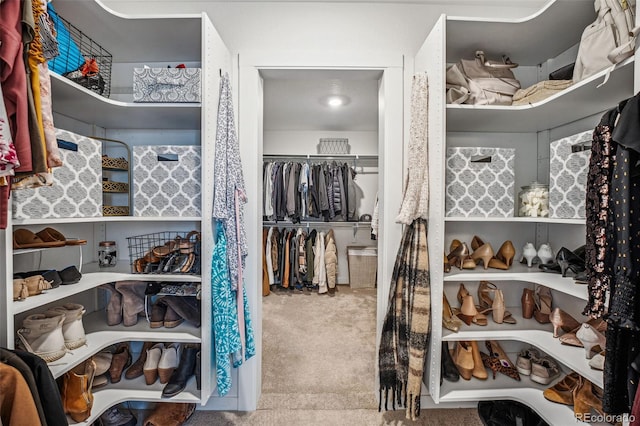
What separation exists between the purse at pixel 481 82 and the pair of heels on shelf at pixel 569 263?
826 mm

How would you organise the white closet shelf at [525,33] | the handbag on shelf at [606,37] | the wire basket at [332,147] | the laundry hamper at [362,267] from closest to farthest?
the handbag on shelf at [606,37] → the white closet shelf at [525,33] → the laundry hamper at [362,267] → the wire basket at [332,147]

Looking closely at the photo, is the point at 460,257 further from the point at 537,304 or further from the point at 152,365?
the point at 152,365

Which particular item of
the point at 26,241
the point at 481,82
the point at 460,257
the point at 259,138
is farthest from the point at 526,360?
the point at 26,241

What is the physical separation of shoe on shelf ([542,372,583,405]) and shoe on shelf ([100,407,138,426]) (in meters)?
2.18

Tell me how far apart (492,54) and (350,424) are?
7.40 feet

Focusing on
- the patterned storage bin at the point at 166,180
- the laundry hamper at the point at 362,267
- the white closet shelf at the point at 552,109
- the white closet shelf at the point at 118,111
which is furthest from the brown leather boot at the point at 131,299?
the laundry hamper at the point at 362,267

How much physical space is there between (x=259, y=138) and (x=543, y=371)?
2.02 metres

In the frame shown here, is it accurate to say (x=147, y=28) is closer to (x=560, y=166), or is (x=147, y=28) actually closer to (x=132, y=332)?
(x=132, y=332)

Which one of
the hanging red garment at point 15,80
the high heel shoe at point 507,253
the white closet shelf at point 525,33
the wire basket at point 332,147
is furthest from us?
the wire basket at point 332,147

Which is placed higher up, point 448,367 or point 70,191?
point 70,191

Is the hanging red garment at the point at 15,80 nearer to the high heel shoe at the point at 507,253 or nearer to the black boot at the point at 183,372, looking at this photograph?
the black boot at the point at 183,372

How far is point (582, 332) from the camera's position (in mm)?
1294

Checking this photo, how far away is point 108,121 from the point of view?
1634mm

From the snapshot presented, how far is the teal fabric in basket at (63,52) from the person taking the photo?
1.23m
